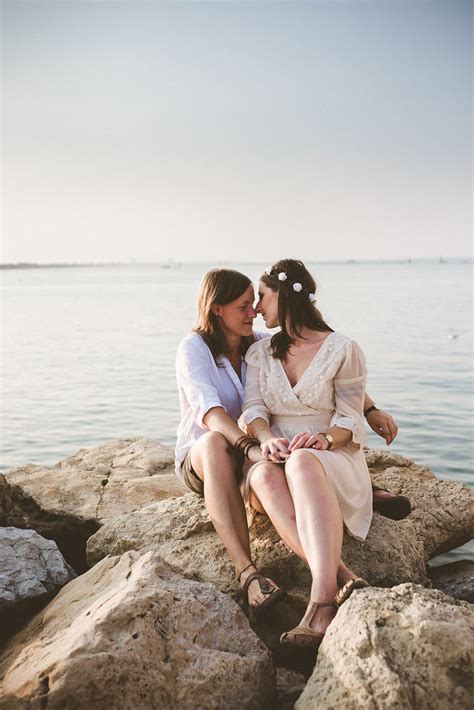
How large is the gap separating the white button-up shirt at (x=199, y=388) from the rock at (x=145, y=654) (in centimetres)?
119

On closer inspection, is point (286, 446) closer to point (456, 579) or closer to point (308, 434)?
point (308, 434)

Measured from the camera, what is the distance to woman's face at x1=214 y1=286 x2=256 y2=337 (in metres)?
4.65

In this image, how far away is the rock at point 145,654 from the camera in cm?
271

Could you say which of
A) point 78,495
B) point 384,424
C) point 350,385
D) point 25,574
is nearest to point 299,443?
point 350,385

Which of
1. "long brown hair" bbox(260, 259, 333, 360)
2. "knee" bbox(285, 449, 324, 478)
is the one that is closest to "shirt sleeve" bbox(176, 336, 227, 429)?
"long brown hair" bbox(260, 259, 333, 360)

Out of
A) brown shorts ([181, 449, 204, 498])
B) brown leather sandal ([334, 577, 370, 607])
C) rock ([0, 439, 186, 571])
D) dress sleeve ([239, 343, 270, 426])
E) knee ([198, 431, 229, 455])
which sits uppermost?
dress sleeve ([239, 343, 270, 426])

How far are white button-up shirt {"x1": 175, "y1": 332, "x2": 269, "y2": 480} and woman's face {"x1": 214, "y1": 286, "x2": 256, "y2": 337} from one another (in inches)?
8.0

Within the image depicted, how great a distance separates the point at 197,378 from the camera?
14.7ft

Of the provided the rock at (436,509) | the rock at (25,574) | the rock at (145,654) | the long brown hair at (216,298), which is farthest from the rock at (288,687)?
the long brown hair at (216,298)

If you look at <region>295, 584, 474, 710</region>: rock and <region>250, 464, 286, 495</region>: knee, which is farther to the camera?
<region>250, 464, 286, 495</region>: knee

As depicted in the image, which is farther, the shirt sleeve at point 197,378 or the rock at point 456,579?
the rock at point 456,579

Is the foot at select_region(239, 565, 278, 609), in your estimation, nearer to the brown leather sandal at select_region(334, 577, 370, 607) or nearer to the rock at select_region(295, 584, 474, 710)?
the brown leather sandal at select_region(334, 577, 370, 607)

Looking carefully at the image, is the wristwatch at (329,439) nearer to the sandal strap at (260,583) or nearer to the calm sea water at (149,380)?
the sandal strap at (260,583)

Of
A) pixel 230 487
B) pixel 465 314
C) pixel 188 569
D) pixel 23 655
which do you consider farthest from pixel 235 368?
pixel 465 314
